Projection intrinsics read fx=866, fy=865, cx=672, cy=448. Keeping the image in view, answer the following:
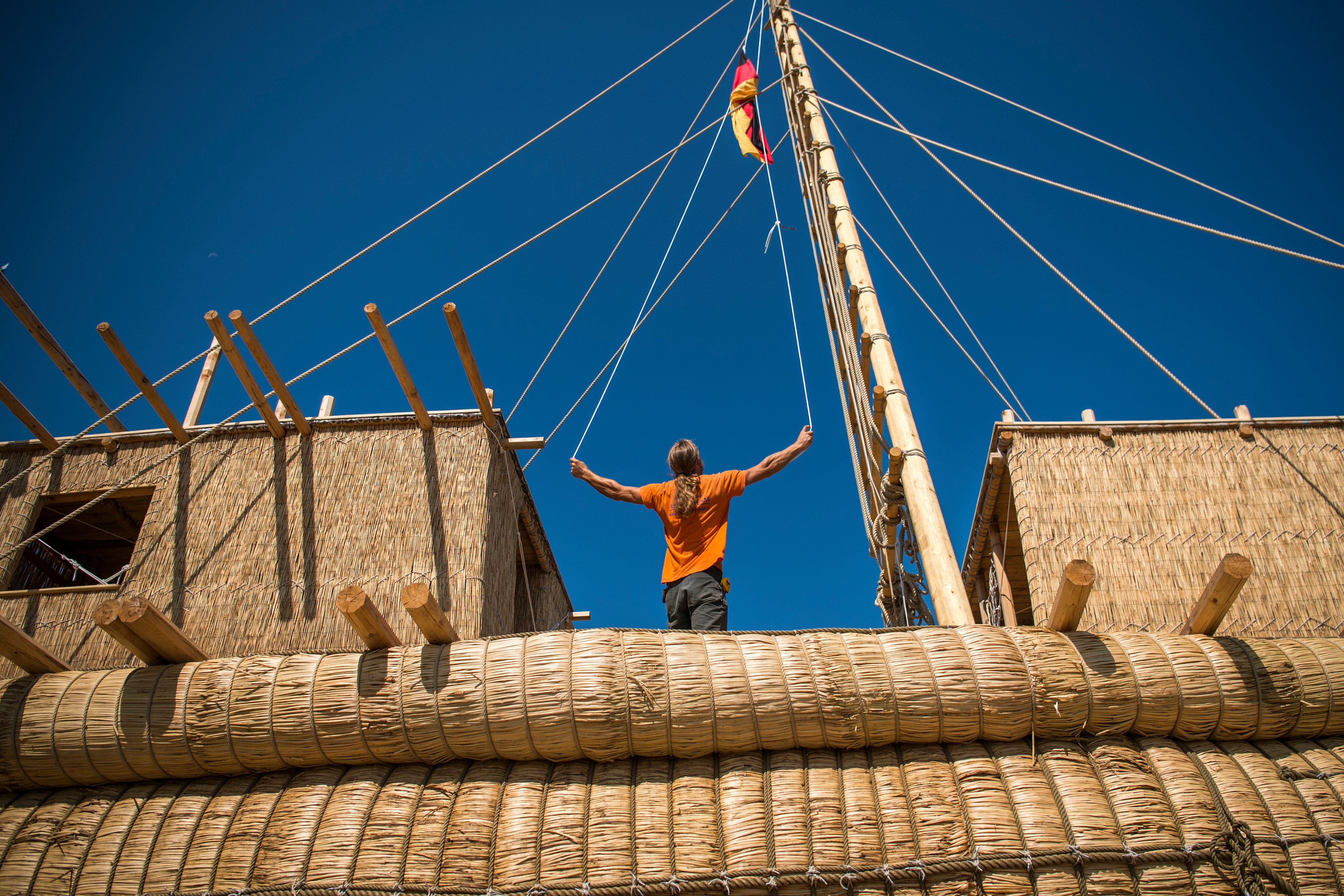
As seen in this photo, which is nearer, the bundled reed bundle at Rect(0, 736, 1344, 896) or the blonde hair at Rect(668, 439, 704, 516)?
the bundled reed bundle at Rect(0, 736, 1344, 896)

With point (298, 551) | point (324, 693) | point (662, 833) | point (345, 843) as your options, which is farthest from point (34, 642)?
point (662, 833)

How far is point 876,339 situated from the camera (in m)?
5.21

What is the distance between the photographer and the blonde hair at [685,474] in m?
4.55

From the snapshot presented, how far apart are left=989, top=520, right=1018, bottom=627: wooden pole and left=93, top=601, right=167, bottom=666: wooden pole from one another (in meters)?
5.83

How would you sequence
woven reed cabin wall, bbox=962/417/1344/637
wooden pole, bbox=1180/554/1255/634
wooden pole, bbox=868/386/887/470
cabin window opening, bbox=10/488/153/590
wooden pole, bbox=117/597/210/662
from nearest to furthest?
wooden pole, bbox=1180/554/1255/634 < wooden pole, bbox=117/597/210/662 < wooden pole, bbox=868/386/887/470 < woven reed cabin wall, bbox=962/417/1344/637 < cabin window opening, bbox=10/488/153/590

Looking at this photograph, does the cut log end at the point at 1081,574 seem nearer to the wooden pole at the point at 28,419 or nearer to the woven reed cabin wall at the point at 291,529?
the woven reed cabin wall at the point at 291,529

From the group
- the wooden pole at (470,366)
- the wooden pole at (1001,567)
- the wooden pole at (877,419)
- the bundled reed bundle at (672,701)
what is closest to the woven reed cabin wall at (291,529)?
the wooden pole at (470,366)

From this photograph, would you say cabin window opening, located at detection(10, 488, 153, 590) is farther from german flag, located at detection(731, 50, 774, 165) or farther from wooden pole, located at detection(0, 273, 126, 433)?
german flag, located at detection(731, 50, 774, 165)

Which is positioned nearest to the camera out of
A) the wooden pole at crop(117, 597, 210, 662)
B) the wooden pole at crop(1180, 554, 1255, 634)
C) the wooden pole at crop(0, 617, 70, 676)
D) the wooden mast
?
the wooden pole at crop(1180, 554, 1255, 634)

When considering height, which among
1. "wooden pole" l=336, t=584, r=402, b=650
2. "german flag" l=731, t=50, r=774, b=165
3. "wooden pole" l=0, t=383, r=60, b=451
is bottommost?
"wooden pole" l=336, t=584, r=402, b=650

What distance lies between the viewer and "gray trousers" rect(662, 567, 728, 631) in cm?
421

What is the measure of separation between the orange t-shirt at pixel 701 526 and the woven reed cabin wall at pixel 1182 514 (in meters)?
2.20

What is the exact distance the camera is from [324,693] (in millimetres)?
3146

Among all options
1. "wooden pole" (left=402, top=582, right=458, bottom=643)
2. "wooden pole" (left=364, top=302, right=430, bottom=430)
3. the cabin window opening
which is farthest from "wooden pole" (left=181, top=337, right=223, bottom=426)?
"wooden pole" (left=402, top=582, right=458, bottom=643)
